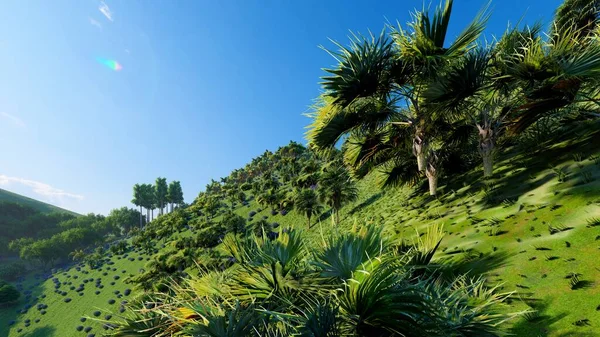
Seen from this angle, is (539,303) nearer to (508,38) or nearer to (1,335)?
(508,38)

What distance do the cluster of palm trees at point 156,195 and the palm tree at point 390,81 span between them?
120354 millimetres

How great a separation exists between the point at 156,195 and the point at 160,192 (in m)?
1.93

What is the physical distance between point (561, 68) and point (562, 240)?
13.2ft

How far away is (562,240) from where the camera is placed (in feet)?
16.9

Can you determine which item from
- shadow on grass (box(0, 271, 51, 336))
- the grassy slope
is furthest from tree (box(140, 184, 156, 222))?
the grassy slope

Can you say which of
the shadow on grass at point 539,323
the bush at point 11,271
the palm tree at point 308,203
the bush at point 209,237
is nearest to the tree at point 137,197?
the bush at point 11,271

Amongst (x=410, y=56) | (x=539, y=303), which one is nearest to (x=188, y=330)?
(x=539, y=303)

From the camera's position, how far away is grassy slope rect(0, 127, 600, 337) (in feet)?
12.9

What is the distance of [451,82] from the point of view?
27.0 feet

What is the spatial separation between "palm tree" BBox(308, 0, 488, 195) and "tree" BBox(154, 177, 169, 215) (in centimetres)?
12086

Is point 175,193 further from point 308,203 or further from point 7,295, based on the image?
point 308,203

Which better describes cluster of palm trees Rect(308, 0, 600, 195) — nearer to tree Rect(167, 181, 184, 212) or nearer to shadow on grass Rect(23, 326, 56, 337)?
shadow on grass Rect(23, 326, 56, 337)

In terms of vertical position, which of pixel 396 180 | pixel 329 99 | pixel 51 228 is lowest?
pixel 396 180

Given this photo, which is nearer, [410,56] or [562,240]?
[562,240]
